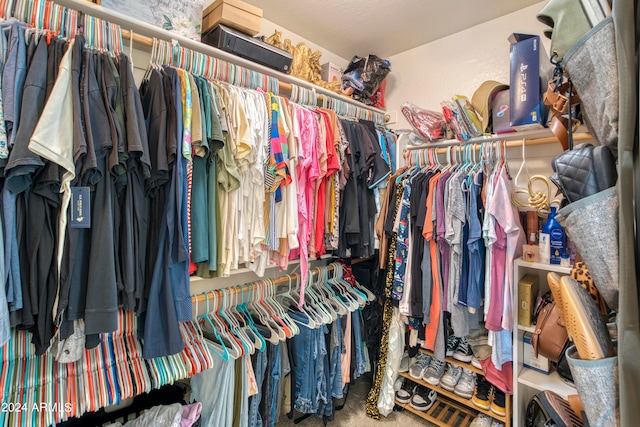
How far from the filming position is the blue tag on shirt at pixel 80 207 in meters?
0.96

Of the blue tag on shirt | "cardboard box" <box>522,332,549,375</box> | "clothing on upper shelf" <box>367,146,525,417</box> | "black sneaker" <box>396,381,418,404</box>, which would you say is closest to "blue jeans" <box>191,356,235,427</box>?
the blue tag on shirt

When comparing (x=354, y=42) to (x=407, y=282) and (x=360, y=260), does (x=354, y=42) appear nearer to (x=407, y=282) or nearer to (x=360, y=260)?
(x=360, y=260)

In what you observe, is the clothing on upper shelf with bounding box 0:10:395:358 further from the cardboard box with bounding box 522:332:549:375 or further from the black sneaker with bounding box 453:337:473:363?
the cardboard box with bounding box 522:332:549:375

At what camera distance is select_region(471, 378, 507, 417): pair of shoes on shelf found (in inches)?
68.7

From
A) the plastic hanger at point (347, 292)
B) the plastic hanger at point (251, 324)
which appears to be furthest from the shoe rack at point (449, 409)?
the plastic hanger at point (251, 324)

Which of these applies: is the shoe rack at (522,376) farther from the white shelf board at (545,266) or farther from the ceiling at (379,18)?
the ceiling at (379,18)

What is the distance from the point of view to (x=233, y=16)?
1537mm

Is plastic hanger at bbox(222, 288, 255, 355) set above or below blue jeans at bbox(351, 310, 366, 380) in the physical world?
above

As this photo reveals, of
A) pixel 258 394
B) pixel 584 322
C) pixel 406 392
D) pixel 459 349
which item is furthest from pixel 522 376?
pixel 584 322

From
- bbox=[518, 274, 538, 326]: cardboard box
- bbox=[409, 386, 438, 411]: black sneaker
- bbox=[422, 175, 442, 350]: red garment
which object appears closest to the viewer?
bbox=[518, 274, 538, 326]: cardboard box

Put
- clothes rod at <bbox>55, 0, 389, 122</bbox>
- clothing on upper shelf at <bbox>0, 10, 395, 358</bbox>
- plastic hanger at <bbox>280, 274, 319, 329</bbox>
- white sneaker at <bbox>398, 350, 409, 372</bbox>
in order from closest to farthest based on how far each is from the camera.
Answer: clothing on upper shelf at <bbox>0, 10, 395, 358</bbox> → clothes rod at <bbox>55, 0, 389, 122</bbox> → plastic hanger at <bbox>280, 274, 319, 329</bbox> → white sneaker at <bbox>398, 350, 409, 372</bbox>

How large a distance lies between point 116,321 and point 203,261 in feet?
1.30

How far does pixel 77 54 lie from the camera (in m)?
1.00

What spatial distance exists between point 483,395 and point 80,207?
7.55ft
